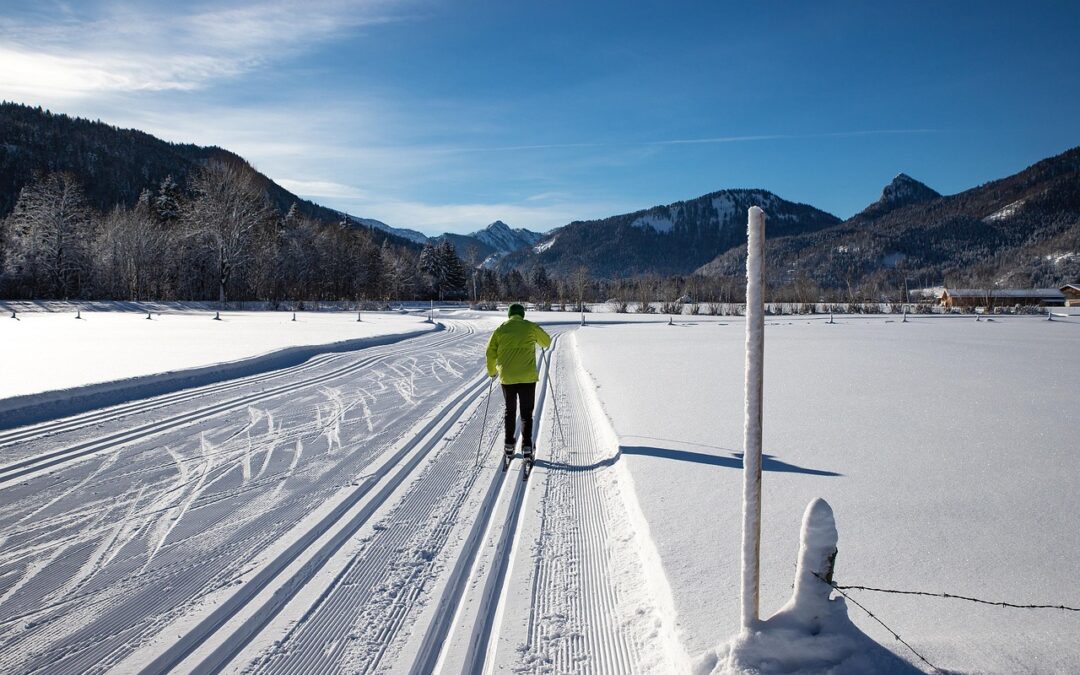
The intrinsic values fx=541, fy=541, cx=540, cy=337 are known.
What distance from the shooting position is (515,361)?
607cm

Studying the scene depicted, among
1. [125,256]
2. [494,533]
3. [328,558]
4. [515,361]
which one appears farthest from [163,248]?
[494,533]

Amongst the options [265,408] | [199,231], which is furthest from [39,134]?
[265,408]

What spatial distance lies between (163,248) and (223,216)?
34.3ft

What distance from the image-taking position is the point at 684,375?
12.2m

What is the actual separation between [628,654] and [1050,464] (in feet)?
16.8

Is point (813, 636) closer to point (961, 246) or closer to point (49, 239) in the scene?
point (49, 239)

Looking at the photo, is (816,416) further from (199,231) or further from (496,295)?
(496,295)

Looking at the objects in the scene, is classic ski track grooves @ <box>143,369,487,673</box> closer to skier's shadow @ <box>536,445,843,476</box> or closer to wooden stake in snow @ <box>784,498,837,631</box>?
skier's shadow @ <box>536,445,843,476</box>

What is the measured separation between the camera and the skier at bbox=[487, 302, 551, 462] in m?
5.98

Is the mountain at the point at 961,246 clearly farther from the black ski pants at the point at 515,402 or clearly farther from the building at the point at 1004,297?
the black ski pants at the point at 515,402

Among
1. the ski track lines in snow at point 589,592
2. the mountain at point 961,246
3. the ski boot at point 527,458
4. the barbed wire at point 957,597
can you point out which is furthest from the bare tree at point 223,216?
the mountain at point 961,246

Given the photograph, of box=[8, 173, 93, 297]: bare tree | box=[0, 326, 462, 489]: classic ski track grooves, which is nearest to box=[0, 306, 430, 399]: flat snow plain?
box=[0, 326, 462, 489]: classic ski track grooves

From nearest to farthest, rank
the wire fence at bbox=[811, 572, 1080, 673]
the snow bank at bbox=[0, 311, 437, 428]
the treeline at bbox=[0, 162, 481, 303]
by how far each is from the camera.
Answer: the wire fence at bbox=[811, 572, 1080, 673], the snow bank at bbox=[0, 311, 437, 428], the treeline at bbox=[0, 162, 481, 303]

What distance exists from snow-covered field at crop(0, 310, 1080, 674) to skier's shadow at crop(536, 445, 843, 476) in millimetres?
41
